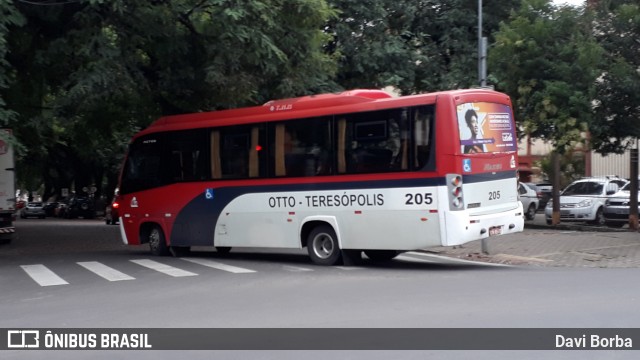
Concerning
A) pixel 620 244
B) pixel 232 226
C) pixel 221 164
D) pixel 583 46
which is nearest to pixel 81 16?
pixel 221 164

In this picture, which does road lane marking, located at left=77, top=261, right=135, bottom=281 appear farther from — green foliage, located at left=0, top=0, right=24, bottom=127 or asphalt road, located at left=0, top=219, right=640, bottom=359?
green foliage, located at left=0, top=0, right=24, bottom=127

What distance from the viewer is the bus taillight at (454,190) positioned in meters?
14.7

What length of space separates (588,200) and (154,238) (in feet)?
52.6

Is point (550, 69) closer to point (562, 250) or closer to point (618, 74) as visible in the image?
point (618, 74)

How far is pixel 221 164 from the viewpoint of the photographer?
18406 mm

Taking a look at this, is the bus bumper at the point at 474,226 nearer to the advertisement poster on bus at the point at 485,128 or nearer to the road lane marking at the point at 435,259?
the advertisement poster on bus at the point at 485,128

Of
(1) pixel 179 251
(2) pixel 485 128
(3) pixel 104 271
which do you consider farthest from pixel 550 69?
(3) pixel 104 271

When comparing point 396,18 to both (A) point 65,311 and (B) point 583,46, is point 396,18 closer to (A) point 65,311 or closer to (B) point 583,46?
(B) point 583,46

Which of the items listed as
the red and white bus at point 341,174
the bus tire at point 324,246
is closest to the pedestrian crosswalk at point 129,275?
the bus tire at point 324,246

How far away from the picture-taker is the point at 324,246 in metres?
17.0

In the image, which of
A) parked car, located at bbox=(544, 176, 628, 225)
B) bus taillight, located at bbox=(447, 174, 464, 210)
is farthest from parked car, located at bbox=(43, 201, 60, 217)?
bus taillight, located at bbox=(447, 174, 464, 210)

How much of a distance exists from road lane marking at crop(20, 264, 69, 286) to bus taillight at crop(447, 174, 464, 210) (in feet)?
23.4

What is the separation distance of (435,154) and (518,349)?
278 inches

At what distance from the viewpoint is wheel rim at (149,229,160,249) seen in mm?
20255
